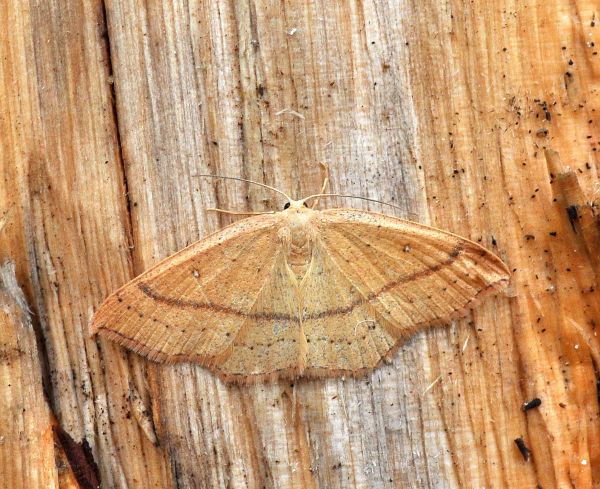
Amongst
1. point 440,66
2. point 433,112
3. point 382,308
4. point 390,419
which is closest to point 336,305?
point 382,308

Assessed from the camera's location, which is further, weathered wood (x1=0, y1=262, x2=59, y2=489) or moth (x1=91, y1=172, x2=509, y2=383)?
weathered wood (x1=0, y1=262, x2=59, y2=489)

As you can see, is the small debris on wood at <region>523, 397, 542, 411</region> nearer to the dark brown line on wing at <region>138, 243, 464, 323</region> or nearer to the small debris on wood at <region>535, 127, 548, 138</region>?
the dark brown line on wing at <region>138, 243, 464, 323</region>

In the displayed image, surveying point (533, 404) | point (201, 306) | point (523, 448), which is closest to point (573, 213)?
point (533, 404)

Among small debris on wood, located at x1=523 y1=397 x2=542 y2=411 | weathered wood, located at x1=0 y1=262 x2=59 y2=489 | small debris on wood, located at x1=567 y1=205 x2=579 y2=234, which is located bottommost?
small debris on wood, located at x1=523 y1=397 x2=542 y2=411

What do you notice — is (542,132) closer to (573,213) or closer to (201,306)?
(573,213)

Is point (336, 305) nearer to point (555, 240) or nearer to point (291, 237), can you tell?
point (291, 237)

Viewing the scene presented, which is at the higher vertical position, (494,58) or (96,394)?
(494,58)

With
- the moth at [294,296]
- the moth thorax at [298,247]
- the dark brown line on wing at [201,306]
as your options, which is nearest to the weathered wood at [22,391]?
the moth at [294,296]

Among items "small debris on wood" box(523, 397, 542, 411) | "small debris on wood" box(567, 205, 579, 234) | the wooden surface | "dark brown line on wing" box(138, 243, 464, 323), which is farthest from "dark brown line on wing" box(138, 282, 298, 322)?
"small debris on wood" box(567, 205, 579, 234)
